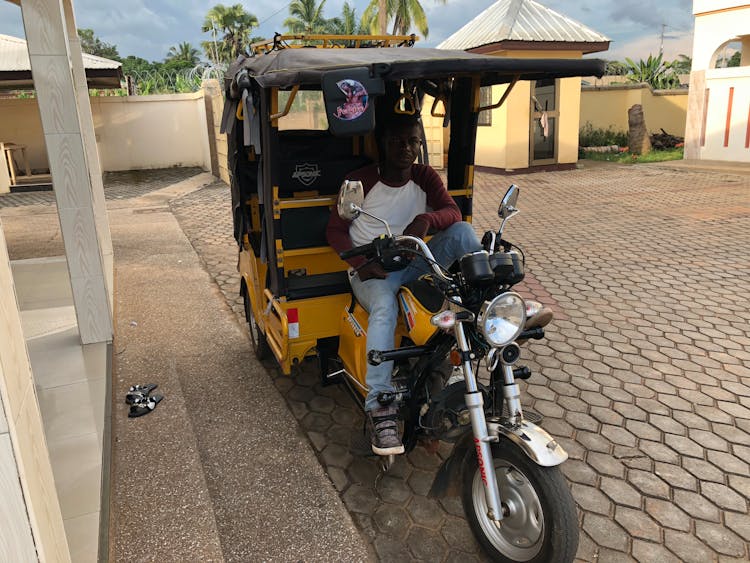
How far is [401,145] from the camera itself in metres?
3.56

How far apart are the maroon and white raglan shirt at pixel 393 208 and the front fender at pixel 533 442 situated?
137cm

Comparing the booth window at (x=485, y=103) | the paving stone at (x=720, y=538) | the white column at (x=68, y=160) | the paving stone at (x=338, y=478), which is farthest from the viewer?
the booth window at (x=485, y=103)

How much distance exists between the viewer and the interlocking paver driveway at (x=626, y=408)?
2.99 meters

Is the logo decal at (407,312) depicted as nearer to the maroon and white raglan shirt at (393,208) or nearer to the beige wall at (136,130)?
the maroon and white raglan shirt at (393,208)

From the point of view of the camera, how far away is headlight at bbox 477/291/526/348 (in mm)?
2473

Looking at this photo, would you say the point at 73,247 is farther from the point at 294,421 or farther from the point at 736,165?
the point at 736,165

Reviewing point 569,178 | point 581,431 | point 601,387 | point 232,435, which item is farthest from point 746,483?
point 569,178

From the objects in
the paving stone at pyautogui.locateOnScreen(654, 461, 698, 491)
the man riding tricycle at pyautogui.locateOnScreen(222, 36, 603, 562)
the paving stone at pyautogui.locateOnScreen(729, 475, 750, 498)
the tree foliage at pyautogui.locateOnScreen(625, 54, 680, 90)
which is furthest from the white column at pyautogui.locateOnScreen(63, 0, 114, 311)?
the tree foliage at pyautogui.locateOnScreen(625, 54, 680, 90)

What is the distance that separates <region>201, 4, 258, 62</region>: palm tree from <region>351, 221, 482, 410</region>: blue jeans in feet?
194

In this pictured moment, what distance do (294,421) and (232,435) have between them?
0.43m

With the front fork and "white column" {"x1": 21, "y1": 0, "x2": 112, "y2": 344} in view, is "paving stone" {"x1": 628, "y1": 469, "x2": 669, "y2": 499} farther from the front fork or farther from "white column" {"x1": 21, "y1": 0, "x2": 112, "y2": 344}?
"white column" {"x1": 21, "y1": 0, "x2": 112, "y2": 344}

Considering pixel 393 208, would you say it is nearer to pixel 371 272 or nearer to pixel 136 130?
pixel 371 272

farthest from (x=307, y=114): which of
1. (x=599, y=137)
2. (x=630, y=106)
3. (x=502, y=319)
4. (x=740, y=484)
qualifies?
(x=630, y=106)

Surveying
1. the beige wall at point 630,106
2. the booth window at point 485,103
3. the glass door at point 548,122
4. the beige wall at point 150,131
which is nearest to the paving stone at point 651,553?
the booth window at point 485,103
